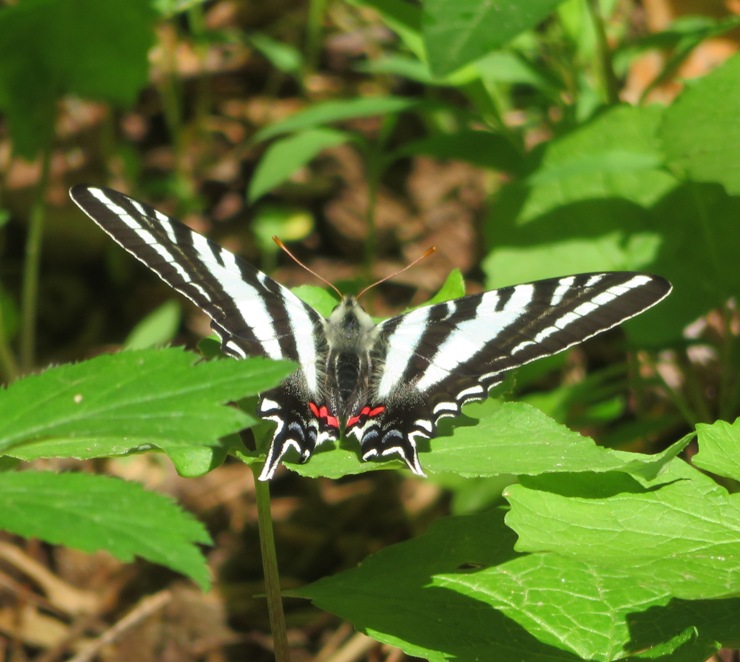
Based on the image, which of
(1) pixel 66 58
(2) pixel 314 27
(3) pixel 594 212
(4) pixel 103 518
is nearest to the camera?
(4) pixel 103 518

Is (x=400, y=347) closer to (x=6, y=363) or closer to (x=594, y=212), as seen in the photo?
(x=594, y=212)

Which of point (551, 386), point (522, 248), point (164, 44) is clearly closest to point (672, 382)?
point (551, 386)

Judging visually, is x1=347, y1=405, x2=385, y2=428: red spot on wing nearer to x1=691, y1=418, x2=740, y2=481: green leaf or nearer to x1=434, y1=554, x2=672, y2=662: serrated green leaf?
x1=434, y1=554, x2=672, y2=662: serrated green leaf

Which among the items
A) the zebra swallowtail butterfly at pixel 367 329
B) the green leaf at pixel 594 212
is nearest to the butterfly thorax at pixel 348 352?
the zebra swallowtail butterfly at pixel 367 329

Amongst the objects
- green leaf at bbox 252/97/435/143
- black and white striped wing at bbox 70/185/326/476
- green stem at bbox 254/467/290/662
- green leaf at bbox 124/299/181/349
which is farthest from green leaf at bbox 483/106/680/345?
green leaf at bbox 124/299/181/349

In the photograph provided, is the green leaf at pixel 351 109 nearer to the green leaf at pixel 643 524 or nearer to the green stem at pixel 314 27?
the green stem at pixel 314 27

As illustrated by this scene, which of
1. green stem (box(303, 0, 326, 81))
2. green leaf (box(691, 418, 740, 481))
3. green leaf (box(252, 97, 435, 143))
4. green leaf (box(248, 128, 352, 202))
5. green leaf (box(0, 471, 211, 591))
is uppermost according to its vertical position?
green stem (box(303, 0, 326, 81))

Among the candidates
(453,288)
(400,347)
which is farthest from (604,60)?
(400,347)
